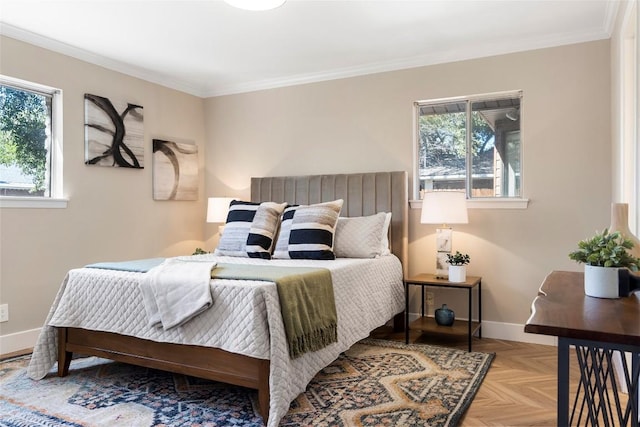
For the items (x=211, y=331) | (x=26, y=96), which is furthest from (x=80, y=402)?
(x=26, y=96)

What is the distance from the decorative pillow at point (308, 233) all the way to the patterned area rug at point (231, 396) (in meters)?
0.82

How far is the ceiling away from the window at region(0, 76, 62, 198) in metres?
0.40

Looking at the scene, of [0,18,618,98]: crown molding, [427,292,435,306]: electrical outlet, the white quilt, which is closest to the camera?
the white quilt

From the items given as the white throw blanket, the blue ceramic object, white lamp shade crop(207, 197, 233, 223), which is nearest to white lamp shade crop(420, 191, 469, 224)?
the blue ceramic object

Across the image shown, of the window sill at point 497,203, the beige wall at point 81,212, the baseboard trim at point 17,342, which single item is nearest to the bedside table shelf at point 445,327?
the window sill at point 497,203

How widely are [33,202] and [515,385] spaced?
12.0ft

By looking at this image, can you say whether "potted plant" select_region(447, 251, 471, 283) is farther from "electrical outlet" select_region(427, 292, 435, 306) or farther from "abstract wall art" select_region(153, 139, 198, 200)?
"abstract wall art" select_region(153, 139, 198, 200)

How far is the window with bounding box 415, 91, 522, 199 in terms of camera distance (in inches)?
148

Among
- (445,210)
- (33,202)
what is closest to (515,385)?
(445,210)

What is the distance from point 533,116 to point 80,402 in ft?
12.2

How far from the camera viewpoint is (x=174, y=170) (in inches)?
186

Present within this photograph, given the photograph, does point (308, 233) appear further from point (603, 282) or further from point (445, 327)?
point (603, 282)

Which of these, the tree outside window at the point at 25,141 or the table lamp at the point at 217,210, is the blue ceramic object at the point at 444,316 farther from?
the tree outside window at the point at 25,141

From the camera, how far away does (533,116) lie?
3613mm
